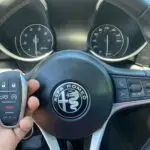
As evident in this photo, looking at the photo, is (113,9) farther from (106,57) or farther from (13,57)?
(13,57)

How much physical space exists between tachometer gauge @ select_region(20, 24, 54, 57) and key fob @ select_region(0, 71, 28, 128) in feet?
1.08

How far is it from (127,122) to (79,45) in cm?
29

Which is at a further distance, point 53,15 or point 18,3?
point 53,15

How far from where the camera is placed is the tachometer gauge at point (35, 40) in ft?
5.09

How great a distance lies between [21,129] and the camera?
4.14ft

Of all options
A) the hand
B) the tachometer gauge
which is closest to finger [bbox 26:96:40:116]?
the hand

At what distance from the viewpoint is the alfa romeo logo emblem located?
1.26m

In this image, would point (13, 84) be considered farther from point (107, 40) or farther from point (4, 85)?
point (107, 40)

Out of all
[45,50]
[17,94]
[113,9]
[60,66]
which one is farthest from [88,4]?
[17,94]

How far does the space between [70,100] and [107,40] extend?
0.39m

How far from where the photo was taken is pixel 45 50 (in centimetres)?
155

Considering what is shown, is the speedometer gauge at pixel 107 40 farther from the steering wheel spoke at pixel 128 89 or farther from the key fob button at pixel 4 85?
the key fob button at pixel 4 85

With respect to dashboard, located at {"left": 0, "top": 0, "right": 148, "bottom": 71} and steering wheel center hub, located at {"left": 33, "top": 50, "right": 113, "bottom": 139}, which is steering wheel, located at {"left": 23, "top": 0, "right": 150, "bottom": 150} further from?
dashboard, located at {"left": 0, "top": 0, "right": 148, "bottom": 71}

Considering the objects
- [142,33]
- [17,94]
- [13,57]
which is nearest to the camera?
[17,94]
